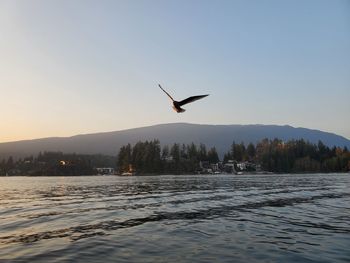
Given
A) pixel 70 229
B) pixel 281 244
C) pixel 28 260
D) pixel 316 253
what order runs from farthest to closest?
pixel 70 229 → pixel 281 244 → pixel 316 253 → pixel 28 260

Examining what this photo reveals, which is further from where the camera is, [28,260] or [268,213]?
[268,213]

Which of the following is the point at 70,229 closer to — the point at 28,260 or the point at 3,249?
the point at 3,249

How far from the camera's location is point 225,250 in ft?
66.1

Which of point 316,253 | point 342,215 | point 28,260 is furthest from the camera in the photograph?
point 342,215

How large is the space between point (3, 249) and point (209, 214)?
1840 cm

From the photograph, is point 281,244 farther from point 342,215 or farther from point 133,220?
point 342,215

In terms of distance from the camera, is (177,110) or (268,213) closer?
(177,110)

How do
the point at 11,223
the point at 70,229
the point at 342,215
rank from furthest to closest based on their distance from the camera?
the point at 342,215, the point at 11,223, the point at 70,229

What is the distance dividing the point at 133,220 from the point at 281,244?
500 inches

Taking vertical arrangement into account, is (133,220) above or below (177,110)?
below

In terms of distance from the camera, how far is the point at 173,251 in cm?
1989

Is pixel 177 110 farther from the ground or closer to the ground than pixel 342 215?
farther from the ground

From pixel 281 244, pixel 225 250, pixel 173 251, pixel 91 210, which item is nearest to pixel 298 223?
pixel 281 244

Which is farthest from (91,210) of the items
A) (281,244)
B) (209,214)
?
(281,244)
